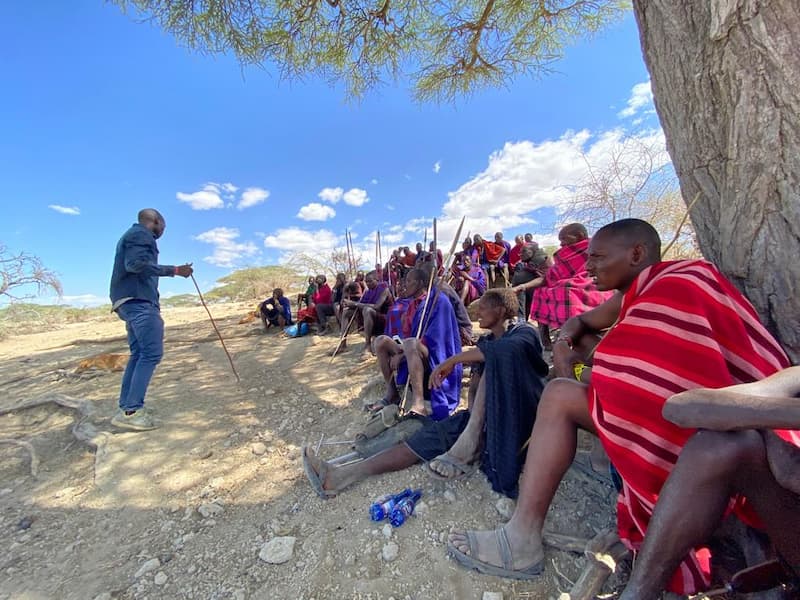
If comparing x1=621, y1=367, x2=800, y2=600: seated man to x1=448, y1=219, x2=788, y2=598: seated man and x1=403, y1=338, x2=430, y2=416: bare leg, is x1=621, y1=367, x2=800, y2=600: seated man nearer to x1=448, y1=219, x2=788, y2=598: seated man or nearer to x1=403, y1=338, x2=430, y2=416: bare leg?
x1=448, y1=219, x2=788, y2=598: seated man

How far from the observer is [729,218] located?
1515mm

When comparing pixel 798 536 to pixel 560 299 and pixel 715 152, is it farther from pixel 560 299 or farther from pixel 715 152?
pixel 560 299

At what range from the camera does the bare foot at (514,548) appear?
135 centimetres

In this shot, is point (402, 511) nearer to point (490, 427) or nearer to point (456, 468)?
point (456, 468)

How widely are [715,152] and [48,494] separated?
4.20 meters

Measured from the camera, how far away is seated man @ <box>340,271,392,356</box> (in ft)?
15.9

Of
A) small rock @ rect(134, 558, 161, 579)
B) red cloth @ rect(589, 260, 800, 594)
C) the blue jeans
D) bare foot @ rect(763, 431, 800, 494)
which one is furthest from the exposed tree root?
bare foot @ rect(763, 431, 800, 494)

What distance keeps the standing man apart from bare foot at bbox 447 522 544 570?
9.18ft

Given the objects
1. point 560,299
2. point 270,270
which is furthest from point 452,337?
point 270,270

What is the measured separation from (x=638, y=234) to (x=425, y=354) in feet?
5.44

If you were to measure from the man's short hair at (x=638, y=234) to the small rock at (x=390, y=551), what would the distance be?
165cm

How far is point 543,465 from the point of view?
1.35m

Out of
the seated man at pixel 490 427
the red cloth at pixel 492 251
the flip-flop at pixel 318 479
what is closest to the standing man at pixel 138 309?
the flip-flop at pixel 318 479

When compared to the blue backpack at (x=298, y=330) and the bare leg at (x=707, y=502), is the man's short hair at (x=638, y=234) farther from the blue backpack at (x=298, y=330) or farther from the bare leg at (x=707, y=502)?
the blue backpack at (x=298, y=330)
